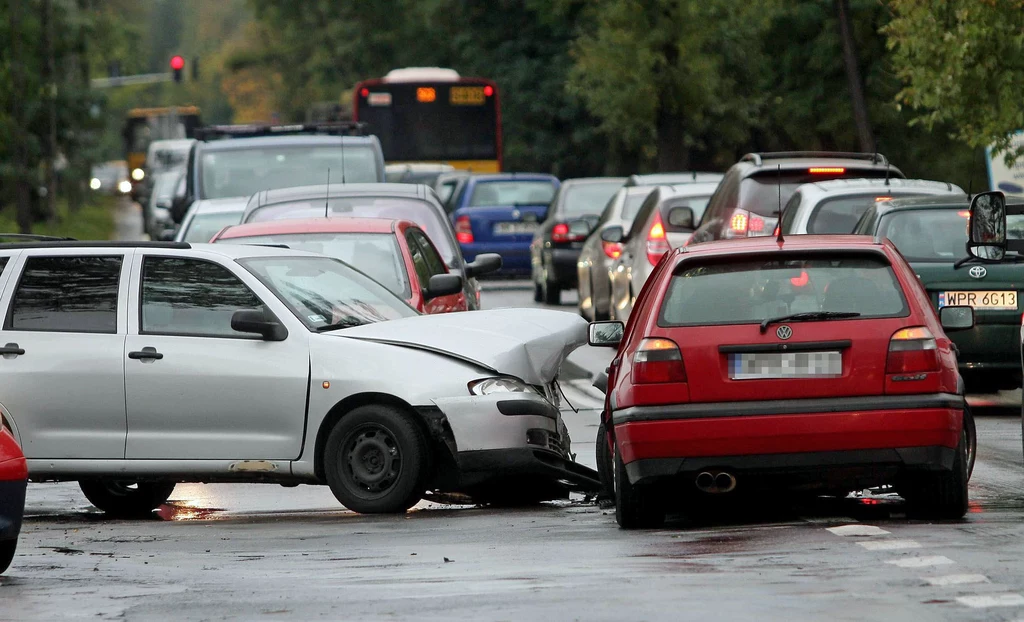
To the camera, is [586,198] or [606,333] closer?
[606,333]

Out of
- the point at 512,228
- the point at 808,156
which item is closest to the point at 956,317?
the point at 808,156

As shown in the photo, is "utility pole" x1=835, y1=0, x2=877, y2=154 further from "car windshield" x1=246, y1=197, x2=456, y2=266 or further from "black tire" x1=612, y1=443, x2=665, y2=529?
"black tire" x1=612, y1=443, x2=665, y2=529

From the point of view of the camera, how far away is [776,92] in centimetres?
4522

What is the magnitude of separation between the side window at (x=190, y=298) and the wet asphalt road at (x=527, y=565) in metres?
1.01

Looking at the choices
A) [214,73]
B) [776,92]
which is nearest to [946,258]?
[776,92]

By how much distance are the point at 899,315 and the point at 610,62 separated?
38.3m

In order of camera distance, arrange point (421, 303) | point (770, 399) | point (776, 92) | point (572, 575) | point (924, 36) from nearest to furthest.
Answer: point (572, 575) → point (770, 399) → point (421, 303) → point (924, 36) → point (776, 92)

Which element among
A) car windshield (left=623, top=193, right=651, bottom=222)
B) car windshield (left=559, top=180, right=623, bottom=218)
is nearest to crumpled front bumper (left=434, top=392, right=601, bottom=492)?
car windshield (left=623, top=193, right=651, bottom=222)

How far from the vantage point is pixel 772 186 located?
17.7m

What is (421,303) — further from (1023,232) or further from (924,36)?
(924,36)

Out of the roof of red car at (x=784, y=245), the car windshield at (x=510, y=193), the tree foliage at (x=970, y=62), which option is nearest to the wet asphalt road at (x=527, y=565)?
the roof of red car at (x=784, y=245)

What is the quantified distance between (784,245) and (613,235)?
450 inches

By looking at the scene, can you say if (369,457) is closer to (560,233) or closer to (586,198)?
(560,233)

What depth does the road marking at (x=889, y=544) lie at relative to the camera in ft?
26.9
